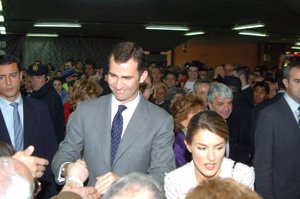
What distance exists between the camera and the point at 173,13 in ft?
32.1

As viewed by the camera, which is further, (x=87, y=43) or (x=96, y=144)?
(x=87, y=43)

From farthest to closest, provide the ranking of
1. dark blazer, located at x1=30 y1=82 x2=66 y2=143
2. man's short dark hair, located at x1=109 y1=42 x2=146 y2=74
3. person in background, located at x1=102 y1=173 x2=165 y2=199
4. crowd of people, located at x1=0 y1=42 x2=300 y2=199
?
1. dark blazer, located at x1=30 y1=82 x2=66 y2=143
2. man's short dark hair, located at x1=109 y1=42 x2=146 y2=74
3. crowd of people, located at x1=0 y1=42 x2=300 y2=199
4. person in background, located at x1=102 y1=173 x2=165 y2=199

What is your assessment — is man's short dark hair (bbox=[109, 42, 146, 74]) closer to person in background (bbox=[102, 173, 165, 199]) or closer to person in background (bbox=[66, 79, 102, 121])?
person in background (bbox=[102, 173, 165, 199])

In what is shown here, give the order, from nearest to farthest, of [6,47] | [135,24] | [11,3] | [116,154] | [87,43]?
[116,154] → [11,3] → [135,24] → [6,47] → [87,43]

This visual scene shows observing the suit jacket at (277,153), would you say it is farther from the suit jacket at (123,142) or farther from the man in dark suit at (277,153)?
the suit jacket at (123,142)

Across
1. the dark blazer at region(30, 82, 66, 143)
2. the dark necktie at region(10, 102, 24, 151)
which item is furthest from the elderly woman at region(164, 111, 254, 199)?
the dark blazer at region(30, 82, 66, 143)

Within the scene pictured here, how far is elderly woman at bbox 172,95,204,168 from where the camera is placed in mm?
3424

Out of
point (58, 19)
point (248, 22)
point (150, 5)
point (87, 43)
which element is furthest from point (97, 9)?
point (87, 43)

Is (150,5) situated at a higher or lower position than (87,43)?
higher

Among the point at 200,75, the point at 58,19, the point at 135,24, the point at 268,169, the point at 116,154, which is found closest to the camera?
the point at 116,154

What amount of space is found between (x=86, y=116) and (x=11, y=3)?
6657 millimetres

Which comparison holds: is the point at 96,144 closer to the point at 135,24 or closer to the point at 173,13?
the point at 173,13

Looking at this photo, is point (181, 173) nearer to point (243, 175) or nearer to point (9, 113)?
point (243, 175)

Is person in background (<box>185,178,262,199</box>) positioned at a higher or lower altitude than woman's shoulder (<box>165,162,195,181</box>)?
higher
